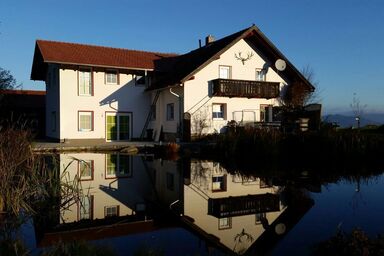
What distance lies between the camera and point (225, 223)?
6633 mm

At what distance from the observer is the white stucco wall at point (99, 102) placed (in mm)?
22959

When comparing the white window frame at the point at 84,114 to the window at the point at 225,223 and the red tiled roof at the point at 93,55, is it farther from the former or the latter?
the window at the point at 225,223

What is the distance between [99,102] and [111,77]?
1776 millimetres

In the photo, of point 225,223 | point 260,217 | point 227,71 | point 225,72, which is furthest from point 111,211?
point 227,71

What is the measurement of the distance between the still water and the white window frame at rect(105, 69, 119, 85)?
1363cm

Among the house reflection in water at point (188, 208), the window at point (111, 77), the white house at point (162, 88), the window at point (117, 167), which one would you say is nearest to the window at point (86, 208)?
the house reflection in water at point (188, 208)

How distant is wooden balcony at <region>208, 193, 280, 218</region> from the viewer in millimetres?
7371

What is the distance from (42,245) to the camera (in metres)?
5.23

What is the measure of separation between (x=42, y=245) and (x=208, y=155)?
41.8ft

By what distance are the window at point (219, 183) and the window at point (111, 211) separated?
282cm

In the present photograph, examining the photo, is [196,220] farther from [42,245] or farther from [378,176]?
[378,176]

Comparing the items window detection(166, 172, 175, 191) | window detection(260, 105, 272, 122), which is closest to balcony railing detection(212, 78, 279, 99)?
window detection(260, 105, 272, 122)

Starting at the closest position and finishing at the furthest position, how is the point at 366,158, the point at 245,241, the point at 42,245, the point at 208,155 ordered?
the point at 42,245
the point at 245,241
the point at 366,158
the point at 208,155

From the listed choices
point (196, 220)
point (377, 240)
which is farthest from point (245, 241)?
point (377, 240)
